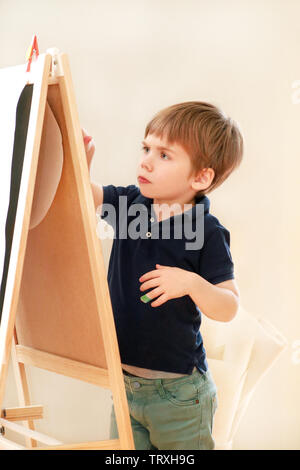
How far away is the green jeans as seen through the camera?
1371mm

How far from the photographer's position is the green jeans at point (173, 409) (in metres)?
1.37

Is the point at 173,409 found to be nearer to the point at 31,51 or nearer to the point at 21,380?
the point at 21,380

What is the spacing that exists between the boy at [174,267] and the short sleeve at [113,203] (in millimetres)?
67

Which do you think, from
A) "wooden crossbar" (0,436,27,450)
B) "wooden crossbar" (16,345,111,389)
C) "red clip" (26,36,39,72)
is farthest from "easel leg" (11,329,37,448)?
"red clip" (26,36,39,72)

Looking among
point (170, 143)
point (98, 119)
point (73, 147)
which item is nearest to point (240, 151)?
point (170, 143)

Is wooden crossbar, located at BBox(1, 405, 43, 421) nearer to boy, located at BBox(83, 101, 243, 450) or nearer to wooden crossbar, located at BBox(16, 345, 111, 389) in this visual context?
wooden crossbar, located at BBox(16, 345, 111, 389)

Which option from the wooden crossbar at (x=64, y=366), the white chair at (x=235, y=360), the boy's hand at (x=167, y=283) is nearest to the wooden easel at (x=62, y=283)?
the wooden crossbar at (x=64, y=366)

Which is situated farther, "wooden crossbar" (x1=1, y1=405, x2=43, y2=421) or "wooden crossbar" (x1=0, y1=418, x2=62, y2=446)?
"wooden crossbar" (x1=1, y1=405, x2=43, y2=421)

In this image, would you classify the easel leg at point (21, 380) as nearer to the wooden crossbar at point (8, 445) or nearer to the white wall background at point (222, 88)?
the wooden crossbar at point (8, 445)

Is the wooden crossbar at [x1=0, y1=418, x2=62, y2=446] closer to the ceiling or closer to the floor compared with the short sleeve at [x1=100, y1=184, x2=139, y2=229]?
closer to the floor

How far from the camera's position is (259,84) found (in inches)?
90.0

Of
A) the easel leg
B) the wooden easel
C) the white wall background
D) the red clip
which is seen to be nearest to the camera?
the wooden easel

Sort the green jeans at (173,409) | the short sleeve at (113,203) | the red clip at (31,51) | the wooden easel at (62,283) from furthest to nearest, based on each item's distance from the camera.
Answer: the short sleeve at (113,203) → the green jeans at (173,409) → the red clip at (31,51) → the wooden easel at (62,283)

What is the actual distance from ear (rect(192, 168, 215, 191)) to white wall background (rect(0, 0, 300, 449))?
874mm
